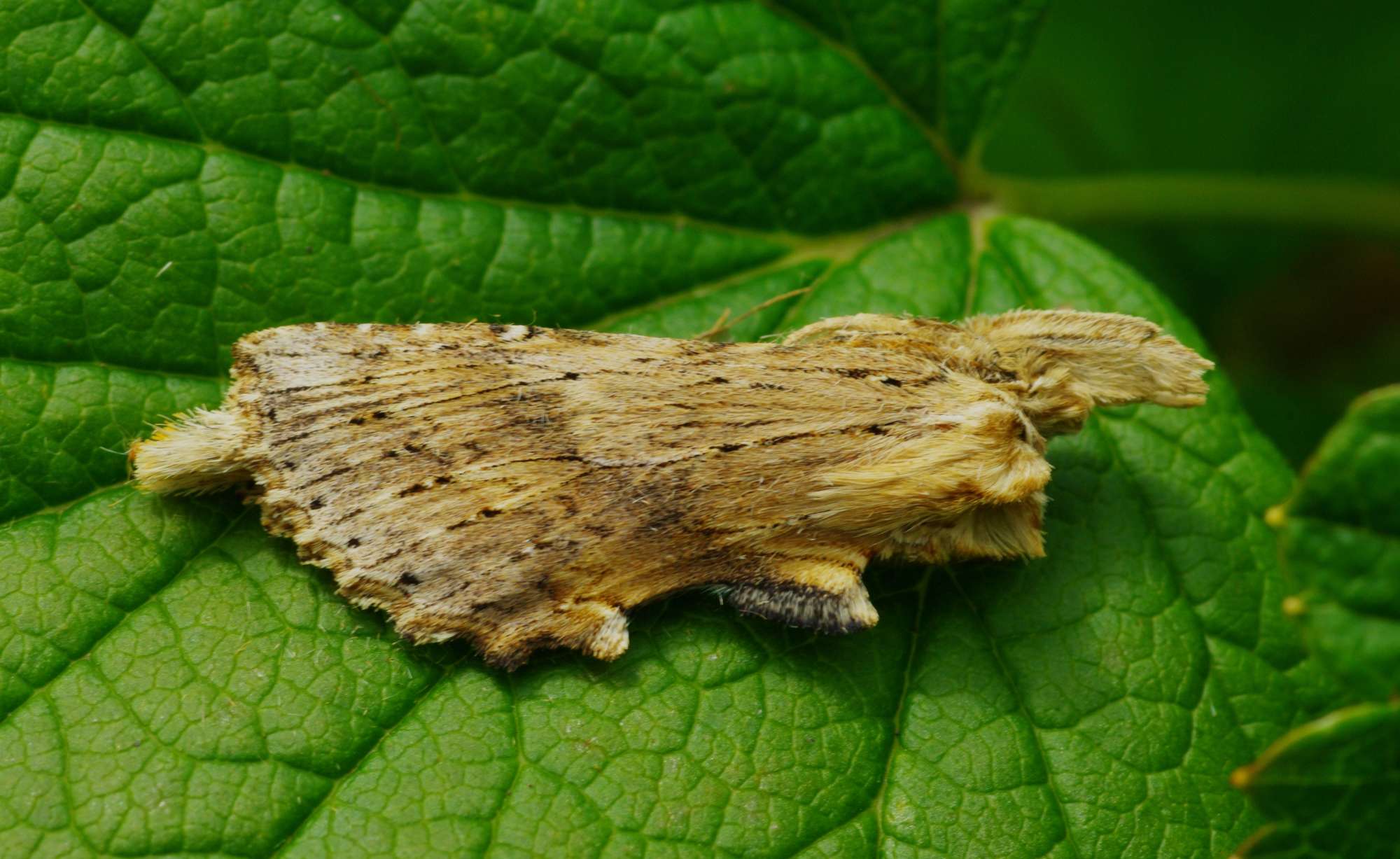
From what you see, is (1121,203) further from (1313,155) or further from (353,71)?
(353,71)

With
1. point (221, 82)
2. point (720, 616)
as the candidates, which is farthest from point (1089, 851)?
point (221, 82)

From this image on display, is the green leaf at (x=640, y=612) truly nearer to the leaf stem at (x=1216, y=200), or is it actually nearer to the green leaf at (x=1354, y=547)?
the leaf stem at (x=1216, y=200)

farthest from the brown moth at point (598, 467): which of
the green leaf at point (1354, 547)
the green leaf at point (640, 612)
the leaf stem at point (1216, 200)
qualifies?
the leaf stem at point (1216, 200)

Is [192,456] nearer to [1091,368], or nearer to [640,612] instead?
[640,612]

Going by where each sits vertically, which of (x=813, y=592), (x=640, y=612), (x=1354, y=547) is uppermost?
(x=1354, y=547)

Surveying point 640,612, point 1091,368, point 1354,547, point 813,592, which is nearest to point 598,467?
point 640,612

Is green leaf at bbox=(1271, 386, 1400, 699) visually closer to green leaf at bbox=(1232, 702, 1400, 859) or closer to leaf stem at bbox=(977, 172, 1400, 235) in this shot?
green leaf at bbox=(1232, 702, 1400, 859)

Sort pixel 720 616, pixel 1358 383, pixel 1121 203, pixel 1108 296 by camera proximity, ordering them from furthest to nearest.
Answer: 1. pixel 1358 383
2. pixel 1121 203
3. pixel 1108 296
4. pixel 720 616
